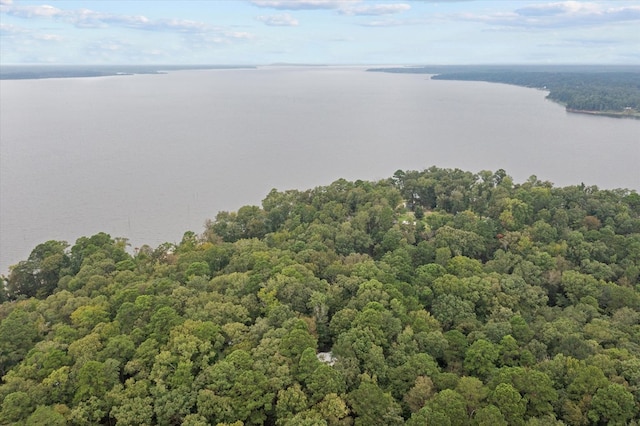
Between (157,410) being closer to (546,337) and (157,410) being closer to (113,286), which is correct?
(113,286)

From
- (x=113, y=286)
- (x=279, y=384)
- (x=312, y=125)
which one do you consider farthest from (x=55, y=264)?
(x=312, y=125)

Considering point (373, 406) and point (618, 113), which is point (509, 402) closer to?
point (373, 406)

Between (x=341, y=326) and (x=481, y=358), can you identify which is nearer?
(x=481, y=358)

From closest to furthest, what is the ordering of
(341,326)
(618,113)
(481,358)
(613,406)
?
(613,406), (481,358), (341,326), (618,113)

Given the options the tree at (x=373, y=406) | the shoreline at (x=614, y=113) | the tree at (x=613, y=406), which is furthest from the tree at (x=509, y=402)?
the shoreline at (x=614, y=113)

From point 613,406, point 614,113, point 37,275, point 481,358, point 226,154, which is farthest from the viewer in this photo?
point 614,113

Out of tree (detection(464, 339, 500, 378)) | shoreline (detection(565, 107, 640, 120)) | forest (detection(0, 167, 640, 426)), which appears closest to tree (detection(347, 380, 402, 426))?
forest (detection(0, 167, 640, 426))

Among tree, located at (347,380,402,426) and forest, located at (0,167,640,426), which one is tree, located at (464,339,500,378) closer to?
forest, located at (0,167,640,426)

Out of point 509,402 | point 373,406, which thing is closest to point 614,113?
point 509,402
